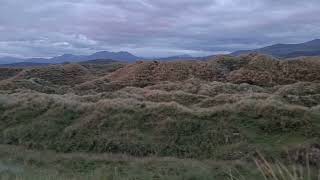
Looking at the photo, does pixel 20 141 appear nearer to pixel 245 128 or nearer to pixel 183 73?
pixel 245 128

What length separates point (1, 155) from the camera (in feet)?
60.2

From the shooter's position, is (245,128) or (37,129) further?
(37,129)

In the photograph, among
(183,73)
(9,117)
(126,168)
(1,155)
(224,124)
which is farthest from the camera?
(183,73)

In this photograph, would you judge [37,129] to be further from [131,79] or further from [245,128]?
[131,79]

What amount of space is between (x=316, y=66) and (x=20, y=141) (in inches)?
1078

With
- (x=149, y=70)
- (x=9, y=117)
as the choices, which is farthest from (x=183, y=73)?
(x=9, y=117)

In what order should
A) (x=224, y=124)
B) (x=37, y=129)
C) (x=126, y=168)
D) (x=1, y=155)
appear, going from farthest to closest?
1. (x=37, y=129)
2. (x=224, y=124)
3. (x=1, y=155)
4. (x=126, y=168)

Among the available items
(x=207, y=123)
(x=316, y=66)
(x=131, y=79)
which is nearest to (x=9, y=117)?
(x=207, y=123)

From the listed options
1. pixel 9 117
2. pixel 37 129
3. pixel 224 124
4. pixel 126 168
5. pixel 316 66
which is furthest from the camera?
pixel 316 66

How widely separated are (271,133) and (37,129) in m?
9.94

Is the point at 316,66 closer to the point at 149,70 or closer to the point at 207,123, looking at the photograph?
the point at 149,70

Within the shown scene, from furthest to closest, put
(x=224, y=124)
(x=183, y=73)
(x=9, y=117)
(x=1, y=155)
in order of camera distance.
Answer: (x=183, y=73), (x=9, y=117), (x=224, y=124), (x=1, y=155)

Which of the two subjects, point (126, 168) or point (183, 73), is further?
point (183, 73)

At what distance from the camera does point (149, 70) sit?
47.2m
